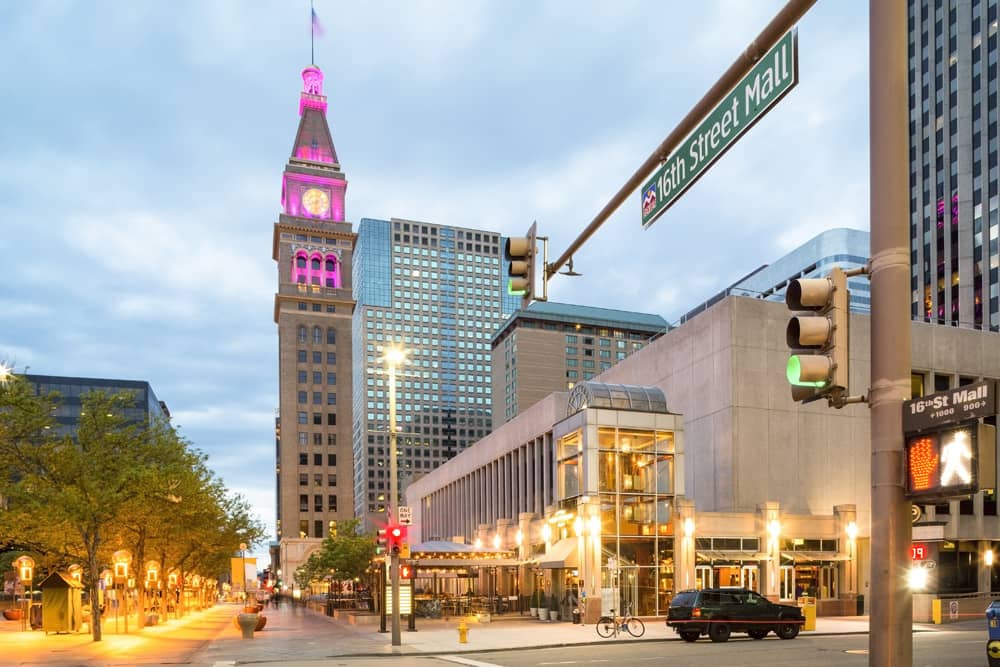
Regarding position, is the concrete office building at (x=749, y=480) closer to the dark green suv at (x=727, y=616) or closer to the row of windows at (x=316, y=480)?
the dark green suv at (x=727, y=616)

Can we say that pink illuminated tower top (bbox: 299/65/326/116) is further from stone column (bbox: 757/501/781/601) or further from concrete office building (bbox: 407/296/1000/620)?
stone column (bbox: 757/501/781/601)

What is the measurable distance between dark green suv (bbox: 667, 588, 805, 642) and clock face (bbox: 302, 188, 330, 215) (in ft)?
467

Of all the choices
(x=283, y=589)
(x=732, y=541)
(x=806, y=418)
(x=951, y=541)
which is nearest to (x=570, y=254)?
(x=732, y=541)

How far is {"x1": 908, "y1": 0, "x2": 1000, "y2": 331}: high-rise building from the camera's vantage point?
337 feet

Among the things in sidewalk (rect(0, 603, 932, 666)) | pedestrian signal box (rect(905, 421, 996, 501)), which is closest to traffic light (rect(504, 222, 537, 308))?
pedestrian signal box (rect(905, 421, 996, 501))

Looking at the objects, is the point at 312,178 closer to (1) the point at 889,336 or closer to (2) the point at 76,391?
(2) the point at 76,391

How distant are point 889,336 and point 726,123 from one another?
6.86 ft

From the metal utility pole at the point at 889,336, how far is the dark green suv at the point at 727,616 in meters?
26.5

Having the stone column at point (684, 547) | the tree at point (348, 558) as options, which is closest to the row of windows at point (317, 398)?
the tree at point (348, 558)

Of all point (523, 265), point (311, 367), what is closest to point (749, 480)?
point (523, 265)

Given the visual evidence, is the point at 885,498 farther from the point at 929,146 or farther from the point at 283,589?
the point at 283,589

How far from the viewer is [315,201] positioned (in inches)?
6481

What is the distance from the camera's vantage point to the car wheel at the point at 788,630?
31703 millimetres

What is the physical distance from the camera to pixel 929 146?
11138 centimetres
